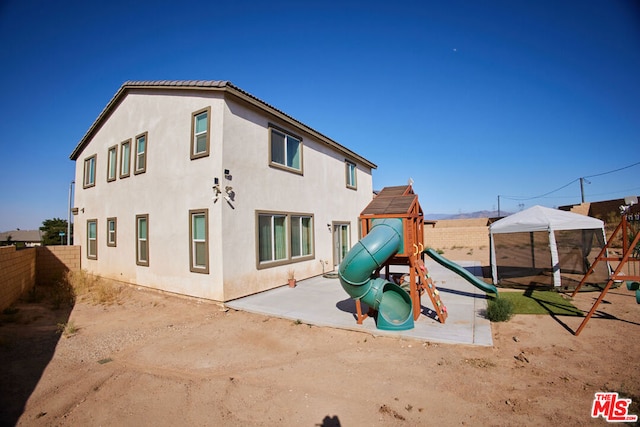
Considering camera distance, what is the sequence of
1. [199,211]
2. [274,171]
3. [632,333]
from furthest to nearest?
[274,171]
[199,211]
[632,333]

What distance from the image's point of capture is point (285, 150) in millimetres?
11477

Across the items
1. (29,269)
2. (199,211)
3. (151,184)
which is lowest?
(29,269)

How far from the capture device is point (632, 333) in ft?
19.9

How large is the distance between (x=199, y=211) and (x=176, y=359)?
180 inches

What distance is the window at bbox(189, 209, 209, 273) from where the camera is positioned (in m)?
8.88

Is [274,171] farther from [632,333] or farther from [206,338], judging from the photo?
[632,333]

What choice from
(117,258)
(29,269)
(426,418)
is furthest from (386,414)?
(29,269)

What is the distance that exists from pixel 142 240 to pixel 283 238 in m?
5.13

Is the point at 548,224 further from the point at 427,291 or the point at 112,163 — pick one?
the point at 112,163

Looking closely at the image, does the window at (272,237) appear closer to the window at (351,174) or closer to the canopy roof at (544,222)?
the window at (351,174)

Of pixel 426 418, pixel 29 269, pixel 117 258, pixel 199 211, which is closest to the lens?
pixel 426 418

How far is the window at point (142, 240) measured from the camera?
10766 mm

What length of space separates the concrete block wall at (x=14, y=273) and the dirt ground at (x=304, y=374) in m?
2.03

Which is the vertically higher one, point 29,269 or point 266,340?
point 29,269
